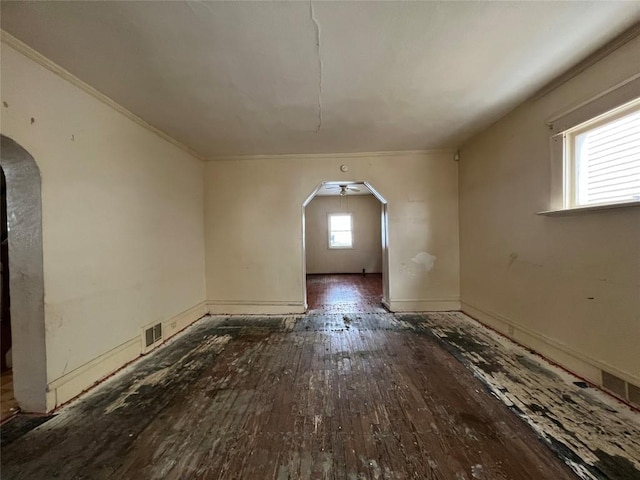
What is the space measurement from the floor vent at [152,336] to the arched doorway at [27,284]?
3.17 feet

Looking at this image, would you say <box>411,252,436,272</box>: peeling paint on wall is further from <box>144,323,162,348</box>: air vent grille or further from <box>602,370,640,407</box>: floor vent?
<box>144,323,162,348</box>: air vent grille

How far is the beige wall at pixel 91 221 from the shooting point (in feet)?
5.98

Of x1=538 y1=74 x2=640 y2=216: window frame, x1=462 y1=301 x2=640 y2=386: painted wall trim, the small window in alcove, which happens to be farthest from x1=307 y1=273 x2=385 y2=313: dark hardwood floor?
x1=538 y1=74 x2=640 y2=216: window frame

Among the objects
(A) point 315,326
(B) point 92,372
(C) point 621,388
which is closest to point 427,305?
(A) point 315,326

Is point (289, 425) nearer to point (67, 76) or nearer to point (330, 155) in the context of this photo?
point (67, 76)

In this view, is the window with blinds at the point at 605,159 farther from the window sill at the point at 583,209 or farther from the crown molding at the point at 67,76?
the crown molding at the point at 67,76

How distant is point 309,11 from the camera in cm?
147

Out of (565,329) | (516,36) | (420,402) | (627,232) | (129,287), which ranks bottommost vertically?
(420,402)

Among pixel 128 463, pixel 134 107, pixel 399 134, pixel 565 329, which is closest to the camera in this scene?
pixel 128 463

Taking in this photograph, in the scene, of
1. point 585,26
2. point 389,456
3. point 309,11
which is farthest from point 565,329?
point 309,11

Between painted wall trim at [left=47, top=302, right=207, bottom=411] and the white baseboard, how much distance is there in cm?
107

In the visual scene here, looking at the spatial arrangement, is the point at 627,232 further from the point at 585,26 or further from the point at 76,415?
the point at 76,415

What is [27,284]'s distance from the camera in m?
1.82

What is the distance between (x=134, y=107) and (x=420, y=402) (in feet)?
11.3
